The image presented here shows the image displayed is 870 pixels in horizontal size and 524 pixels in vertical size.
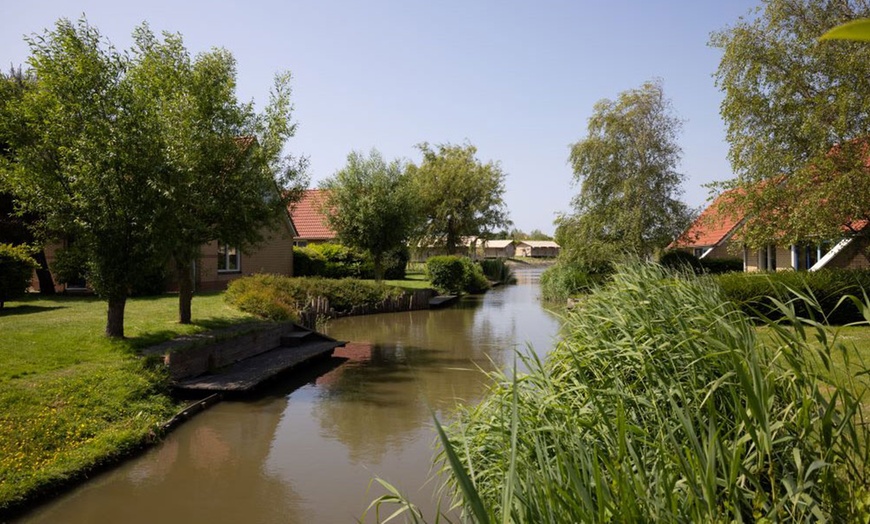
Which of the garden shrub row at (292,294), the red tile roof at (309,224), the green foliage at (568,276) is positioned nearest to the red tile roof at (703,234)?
the green foliage at (568,276)

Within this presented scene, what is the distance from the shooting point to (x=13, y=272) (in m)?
15.1

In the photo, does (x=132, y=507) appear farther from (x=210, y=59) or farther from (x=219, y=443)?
(x=210, y=59)

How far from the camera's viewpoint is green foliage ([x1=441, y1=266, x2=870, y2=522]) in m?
3.04

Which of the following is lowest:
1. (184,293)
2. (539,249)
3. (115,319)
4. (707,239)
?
(115,319)

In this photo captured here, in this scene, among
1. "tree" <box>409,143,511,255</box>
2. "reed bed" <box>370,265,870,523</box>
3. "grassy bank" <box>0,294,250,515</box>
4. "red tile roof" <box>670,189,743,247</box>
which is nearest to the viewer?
"reed bed" <box>370,265,870,523</box>

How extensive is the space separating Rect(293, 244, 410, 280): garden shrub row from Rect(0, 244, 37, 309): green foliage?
1552 cm

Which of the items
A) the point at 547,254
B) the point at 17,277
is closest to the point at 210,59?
the point at 17,277

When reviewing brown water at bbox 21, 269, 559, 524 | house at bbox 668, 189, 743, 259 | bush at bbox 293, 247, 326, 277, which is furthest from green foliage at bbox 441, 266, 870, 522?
bush at bbox 293, 247, 326, 277

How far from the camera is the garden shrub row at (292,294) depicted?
56.0 ft

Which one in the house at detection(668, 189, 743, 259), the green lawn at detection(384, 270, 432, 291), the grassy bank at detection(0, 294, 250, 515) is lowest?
the grassy bank at detection(0, 294, 250, 515)

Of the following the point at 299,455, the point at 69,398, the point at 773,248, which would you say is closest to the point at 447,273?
the point at 773,248

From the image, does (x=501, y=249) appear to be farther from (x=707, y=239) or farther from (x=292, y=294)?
(x=292, y=294)

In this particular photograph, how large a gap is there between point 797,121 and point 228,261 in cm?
2069

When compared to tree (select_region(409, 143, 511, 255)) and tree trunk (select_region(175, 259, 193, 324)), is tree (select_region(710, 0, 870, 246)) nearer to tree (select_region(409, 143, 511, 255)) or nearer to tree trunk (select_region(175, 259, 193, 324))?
tree trunk (select_region(175, 259, 193, 324))
